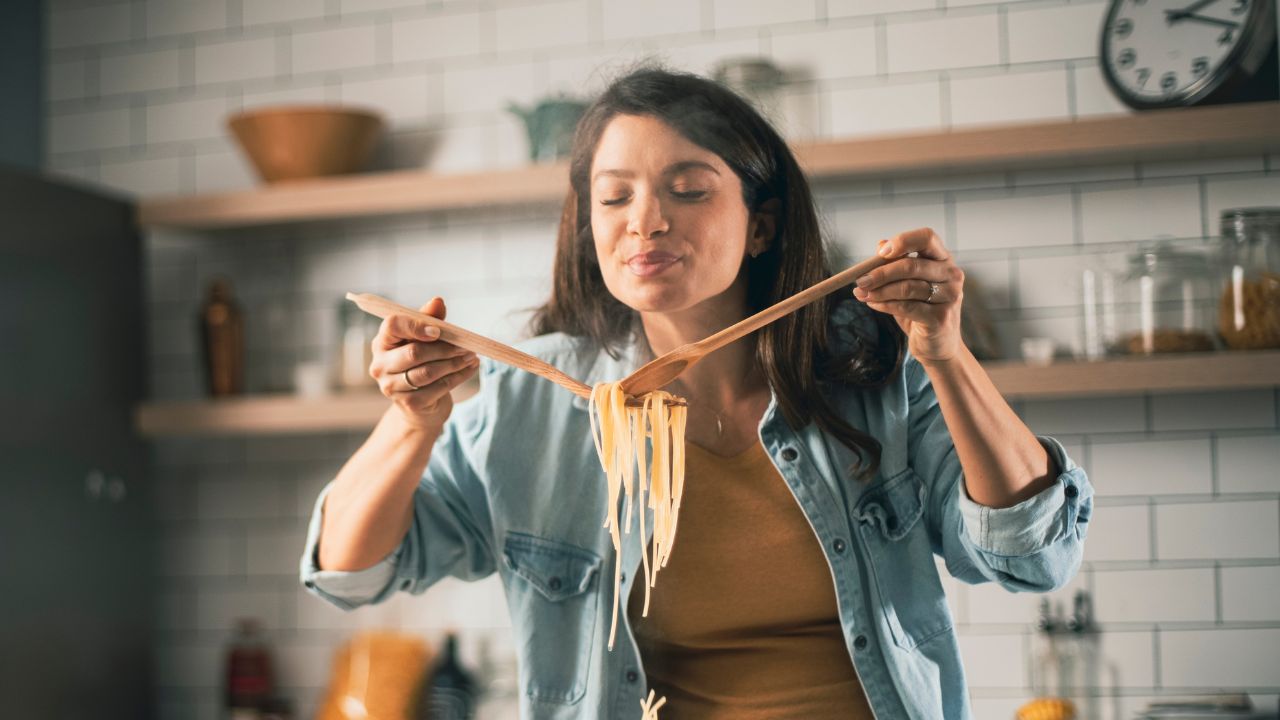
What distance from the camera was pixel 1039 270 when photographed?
2.22 meters

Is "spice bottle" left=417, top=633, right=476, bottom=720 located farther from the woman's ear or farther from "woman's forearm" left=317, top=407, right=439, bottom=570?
the woman's ear

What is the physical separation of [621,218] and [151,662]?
2.10 metres

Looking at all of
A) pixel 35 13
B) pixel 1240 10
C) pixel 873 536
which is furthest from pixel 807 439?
pixel 35 13

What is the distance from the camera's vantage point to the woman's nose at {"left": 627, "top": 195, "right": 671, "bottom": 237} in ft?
3.52

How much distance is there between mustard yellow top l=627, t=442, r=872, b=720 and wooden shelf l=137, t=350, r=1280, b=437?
911 millimetres

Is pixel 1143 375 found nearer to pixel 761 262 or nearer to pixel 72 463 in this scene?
pixel 761 262

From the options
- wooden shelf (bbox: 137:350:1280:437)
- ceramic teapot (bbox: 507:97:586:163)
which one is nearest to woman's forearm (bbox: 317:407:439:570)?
wooden shelf (bbox: 137:350:1280:437)

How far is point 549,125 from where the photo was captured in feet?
7.89

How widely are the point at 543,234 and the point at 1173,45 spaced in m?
1.28

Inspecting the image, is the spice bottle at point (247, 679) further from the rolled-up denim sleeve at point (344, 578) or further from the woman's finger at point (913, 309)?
the woman's finger at point (913, 309)

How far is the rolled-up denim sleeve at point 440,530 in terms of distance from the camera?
4.27 feet

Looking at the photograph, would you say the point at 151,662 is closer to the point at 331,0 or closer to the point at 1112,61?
the point at 331,0

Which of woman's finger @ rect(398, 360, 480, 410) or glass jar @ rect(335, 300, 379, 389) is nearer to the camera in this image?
woman's finger @ rect(398, 360, 480, 410)

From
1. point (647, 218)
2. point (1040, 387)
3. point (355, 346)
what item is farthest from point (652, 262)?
point (355, 346)
